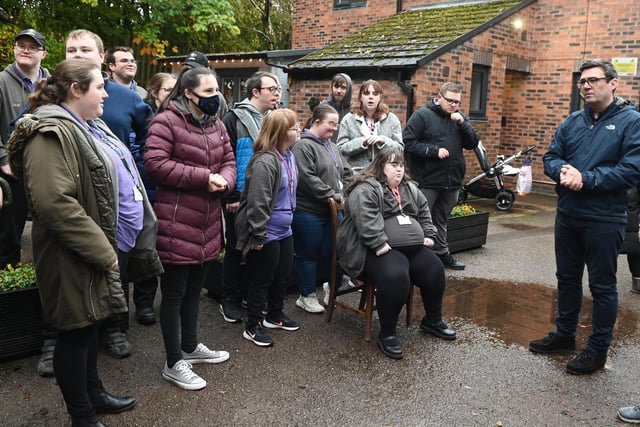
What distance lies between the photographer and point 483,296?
5965 millimetres

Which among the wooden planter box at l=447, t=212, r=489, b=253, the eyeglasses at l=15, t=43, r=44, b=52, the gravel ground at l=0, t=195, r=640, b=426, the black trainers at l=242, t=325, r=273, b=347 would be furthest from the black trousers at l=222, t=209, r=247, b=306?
the wooden planter box at l=447, t=212, r=489, b=253

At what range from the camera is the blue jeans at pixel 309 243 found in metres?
5.09

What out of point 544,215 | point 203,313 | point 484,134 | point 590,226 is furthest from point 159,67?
point 590,226

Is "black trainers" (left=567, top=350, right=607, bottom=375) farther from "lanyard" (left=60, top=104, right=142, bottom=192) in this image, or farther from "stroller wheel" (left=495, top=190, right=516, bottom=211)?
"stroller wheel" (left=495, top=190, right=516, bottom=211)

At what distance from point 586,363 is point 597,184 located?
4.22 ft

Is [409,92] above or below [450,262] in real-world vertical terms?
above

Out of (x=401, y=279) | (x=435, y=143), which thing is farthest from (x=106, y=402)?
(x=435, y=143)

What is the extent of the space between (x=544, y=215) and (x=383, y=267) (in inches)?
287

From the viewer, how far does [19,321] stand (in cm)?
398

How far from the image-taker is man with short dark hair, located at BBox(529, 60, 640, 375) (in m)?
3.94

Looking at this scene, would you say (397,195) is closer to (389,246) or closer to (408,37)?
(389,246)

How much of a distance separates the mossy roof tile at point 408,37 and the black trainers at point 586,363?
7.14 meters

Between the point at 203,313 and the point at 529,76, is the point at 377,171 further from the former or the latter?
the point at 529,76

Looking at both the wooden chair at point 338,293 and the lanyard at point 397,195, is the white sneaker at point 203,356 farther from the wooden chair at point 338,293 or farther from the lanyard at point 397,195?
the lanyard at point 397,195
